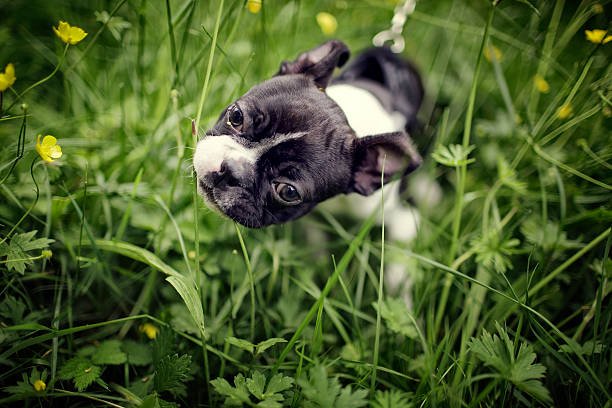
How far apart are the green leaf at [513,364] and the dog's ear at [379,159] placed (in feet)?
3.06

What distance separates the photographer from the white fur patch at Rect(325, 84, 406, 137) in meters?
2.79

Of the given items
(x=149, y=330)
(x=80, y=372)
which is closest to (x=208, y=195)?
(x=149, y=330)

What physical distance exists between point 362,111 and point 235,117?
1008 mm

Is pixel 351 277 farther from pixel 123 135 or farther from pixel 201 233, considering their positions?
pixel 123 135

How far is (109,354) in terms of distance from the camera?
1875 mm

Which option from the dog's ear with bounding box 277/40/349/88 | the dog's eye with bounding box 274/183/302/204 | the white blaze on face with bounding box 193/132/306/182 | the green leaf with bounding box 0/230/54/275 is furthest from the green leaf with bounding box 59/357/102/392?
the dog's ear with bounding box 277/40/349/88

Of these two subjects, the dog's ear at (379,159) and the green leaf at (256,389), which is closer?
the green leaf at (256,389)

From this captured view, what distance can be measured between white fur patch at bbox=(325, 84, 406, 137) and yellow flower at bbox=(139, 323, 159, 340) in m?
1.61

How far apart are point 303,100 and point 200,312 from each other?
120 cm

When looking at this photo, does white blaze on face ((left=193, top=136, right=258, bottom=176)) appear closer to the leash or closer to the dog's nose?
the dog's nose

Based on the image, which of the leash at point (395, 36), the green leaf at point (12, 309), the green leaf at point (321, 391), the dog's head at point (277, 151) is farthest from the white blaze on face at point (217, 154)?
the leash at point (395, 36)

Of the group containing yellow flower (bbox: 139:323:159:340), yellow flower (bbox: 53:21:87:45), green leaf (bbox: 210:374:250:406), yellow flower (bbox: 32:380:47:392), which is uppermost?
yellow flower (bbox: 53:21:87:45)

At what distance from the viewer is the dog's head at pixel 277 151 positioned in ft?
7.02

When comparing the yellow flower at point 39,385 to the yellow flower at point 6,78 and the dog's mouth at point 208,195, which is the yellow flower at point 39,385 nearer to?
the dog's mouth at point 208,195
